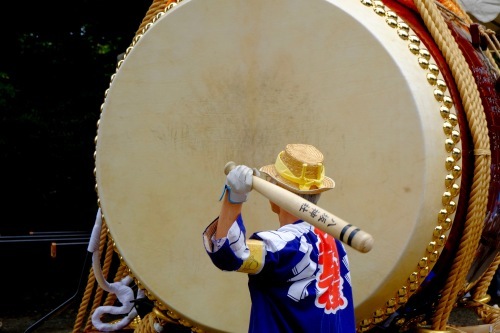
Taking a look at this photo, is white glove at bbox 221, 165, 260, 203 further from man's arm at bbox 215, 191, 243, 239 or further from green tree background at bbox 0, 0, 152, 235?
green tree background at bbox 0, 0, 152, 235

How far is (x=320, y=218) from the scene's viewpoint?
3.44 feet

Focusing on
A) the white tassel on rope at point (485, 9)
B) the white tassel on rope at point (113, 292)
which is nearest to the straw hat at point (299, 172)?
the white tassel on rope at point (113, 292)

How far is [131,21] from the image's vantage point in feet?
14.3

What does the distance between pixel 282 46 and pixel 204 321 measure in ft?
2.30

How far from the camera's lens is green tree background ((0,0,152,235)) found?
4.22 meters

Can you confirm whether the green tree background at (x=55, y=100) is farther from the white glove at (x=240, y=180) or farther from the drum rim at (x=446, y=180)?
the white glove at (x=240, y=180)

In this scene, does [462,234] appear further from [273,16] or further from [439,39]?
[273,16]

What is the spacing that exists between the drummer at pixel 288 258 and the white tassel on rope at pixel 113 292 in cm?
85

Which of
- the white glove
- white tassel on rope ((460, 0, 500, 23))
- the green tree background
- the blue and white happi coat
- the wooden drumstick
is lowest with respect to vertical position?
the green tree background

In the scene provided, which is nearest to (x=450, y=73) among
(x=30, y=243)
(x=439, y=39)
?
(x=439, y=39)

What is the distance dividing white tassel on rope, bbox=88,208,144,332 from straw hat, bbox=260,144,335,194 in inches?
33.6

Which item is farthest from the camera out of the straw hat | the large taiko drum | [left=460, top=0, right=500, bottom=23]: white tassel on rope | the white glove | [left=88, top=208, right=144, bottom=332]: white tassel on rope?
[left=460, top=0, right=500, bottom=23]: white tassel on rope

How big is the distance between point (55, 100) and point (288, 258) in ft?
11.3

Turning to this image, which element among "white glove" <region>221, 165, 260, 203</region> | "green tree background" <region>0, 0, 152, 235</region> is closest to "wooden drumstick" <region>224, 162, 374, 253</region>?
"white glove" <region>221, 165, 260, 203</region>
